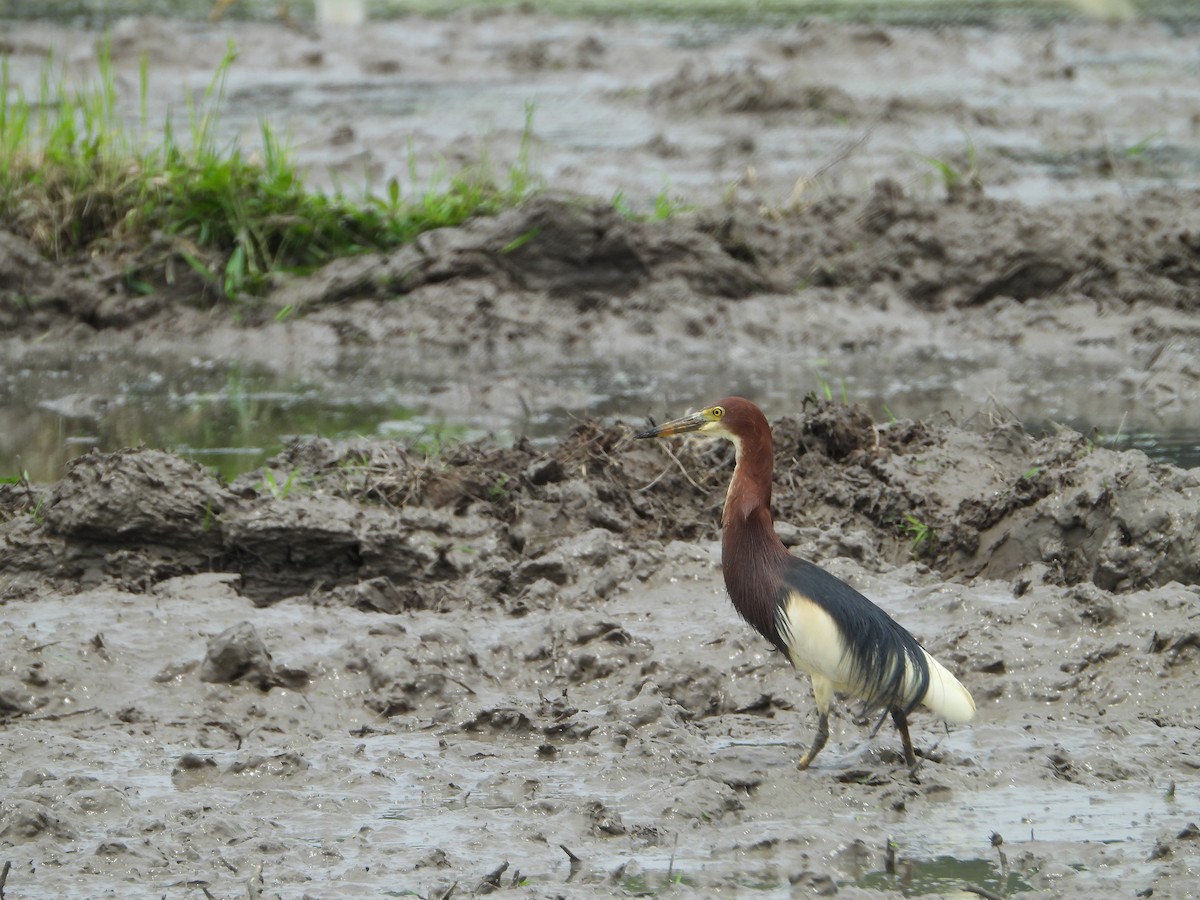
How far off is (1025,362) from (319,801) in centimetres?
607

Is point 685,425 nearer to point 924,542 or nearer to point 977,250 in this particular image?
point 924,542

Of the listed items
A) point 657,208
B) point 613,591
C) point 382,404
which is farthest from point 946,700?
point 657,208

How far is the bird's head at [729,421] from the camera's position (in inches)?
197

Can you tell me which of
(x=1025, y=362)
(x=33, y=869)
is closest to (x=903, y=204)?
(x=1025, y=362)

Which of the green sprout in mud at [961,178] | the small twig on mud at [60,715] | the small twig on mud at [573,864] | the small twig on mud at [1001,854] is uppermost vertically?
the green sprout in mud at [961,178]

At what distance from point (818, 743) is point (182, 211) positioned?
6.74 meters

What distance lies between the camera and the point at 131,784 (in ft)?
15.0

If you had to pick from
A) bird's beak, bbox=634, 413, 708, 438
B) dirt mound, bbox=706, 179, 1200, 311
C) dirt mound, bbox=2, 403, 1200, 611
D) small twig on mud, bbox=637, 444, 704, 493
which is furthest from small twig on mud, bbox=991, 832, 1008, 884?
dirt mound, bbox=706, 179, 1200, 311

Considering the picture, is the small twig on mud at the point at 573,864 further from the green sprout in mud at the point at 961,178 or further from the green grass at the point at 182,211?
the green sprout in mud at the point at 961,178

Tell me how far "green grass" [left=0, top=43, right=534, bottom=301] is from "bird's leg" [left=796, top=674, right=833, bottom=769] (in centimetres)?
622

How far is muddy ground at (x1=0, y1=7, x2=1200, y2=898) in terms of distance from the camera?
4215 mm

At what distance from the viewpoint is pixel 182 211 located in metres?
10.2

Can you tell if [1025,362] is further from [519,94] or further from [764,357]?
[519,94]

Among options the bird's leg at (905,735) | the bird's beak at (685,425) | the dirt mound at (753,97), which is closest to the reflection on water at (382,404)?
the bird's beak at (685,425)
